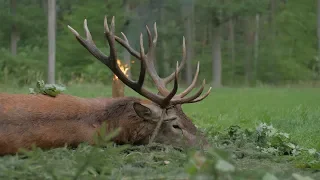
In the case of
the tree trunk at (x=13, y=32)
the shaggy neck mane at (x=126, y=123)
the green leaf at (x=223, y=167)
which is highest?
the tree trunk at (x=13, y=32)

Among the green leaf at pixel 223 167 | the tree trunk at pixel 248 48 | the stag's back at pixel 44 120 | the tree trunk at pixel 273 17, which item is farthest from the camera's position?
the tree trunk at pixel 248 48

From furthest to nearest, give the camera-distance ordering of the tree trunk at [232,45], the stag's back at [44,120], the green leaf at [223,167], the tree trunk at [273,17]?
the tree trunk at [232,45]
the tree trunk at [273,17]
the stag's back at [44,120]
the green leaf at [223,167]

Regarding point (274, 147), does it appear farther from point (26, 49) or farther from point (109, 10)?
point (26, 49)

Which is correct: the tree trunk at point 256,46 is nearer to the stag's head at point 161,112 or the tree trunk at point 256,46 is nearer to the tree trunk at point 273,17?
the tree trunk at point 273,17

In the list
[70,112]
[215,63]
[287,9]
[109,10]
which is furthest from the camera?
[287,9]

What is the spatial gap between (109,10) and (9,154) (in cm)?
2779

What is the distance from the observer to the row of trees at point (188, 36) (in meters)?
31.2

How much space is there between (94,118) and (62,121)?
31 cm

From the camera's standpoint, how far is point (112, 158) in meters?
4.14

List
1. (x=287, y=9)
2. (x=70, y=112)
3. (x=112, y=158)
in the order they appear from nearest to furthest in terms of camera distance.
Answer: (x=112, y=158) → (x=70, y=112) → (x=287, y=9)

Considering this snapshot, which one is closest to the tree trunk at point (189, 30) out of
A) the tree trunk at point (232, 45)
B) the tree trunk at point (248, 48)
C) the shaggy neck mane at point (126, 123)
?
the tree trunk at point (232, 45)

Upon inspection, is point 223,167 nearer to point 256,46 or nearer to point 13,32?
point 13,32

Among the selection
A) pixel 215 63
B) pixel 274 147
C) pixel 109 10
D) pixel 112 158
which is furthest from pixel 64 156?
pixel 215 63

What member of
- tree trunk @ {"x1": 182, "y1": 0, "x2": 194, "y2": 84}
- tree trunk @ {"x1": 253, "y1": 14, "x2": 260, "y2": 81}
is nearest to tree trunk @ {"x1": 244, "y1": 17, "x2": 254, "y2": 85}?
tree trunk @ {"x1": 253, "y1": 14, "x2": 260, "y2": 81}
